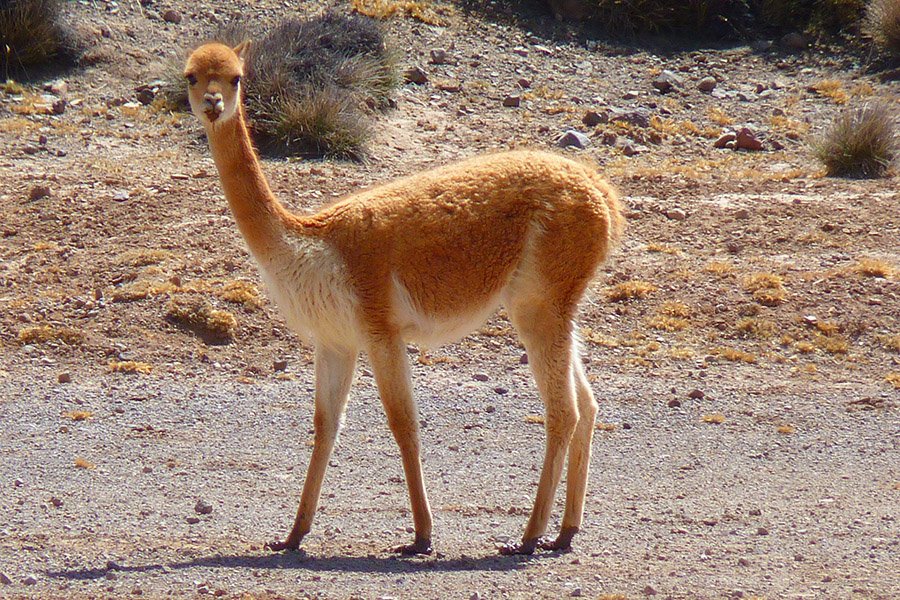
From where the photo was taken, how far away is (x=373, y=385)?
368 inches

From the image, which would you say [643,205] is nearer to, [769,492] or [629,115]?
[629,115]

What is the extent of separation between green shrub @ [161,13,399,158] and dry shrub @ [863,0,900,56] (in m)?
7.34

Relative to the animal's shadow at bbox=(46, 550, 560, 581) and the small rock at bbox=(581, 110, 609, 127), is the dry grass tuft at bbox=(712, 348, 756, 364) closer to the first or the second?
the animal's shadow at bbox=(46, 550, 560, 581)

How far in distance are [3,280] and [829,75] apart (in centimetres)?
1225

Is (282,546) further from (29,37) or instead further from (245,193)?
(29,37)

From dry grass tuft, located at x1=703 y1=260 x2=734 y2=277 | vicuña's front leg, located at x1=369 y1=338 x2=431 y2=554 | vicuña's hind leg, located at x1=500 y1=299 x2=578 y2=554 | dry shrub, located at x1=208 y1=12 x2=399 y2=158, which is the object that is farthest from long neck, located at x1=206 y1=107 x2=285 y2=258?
dry shrub, located at x1=208 y1=12 x2=399 y2=158

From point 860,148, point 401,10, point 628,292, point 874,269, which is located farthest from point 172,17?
point 874,269

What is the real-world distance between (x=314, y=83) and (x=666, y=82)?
17.2 feet

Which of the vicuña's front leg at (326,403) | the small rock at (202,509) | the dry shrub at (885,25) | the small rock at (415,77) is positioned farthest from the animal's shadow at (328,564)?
the dry shrub at (885,25)

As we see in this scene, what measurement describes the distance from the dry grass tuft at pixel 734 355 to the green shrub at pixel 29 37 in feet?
31.4

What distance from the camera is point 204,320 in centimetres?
1011

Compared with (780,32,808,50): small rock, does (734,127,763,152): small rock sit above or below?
below

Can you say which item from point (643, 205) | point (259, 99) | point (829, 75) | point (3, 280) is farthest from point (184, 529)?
point (829, 75)

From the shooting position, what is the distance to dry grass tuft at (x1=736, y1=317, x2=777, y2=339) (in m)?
10.4
